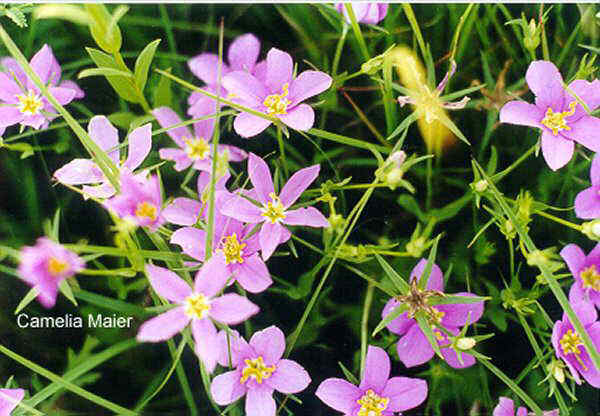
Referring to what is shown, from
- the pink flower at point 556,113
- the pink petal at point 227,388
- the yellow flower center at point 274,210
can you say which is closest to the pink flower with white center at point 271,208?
the yellow flower center at point 274,210

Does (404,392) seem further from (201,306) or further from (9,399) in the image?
(9,399)

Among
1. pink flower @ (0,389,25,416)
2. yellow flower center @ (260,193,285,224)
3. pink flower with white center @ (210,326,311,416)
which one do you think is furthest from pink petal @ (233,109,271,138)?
pink flower @ (0,389,25,416)

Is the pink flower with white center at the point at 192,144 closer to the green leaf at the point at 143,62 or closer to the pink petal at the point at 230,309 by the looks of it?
the green leaf at the point at 143,62

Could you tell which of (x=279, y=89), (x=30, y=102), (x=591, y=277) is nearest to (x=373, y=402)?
(x=591, y=277)

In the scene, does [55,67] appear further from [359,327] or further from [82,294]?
[359,327]

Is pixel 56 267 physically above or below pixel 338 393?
above

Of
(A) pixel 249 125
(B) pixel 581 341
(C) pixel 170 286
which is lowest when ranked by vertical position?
(B) pixel 581 341

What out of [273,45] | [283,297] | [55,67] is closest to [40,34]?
[55,67]
